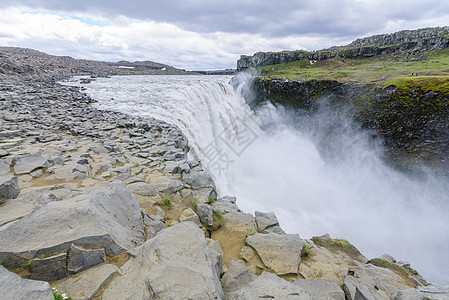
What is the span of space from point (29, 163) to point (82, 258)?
20.0ft

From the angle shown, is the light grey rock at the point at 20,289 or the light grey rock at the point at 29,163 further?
the light grey rock at the point at 29,163

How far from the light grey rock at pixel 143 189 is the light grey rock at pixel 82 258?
3.37 m

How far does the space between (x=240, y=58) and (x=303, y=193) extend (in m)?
127

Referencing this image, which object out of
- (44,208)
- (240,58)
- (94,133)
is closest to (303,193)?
(94,133)

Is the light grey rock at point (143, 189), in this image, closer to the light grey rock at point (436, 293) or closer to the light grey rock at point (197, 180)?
the light grey rock at point (197, 180)

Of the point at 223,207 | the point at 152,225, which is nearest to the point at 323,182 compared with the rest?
A: the point at 223,207

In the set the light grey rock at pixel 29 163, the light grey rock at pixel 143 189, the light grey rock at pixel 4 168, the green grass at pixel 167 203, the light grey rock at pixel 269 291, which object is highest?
the light grey rock at pixel 269 291

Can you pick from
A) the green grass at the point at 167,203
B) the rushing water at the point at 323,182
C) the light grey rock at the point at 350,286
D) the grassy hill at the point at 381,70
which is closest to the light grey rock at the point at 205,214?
the green grass at the point at 167,203

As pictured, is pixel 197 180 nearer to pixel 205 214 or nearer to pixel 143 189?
pixel 205 214

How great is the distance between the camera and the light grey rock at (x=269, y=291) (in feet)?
10.5

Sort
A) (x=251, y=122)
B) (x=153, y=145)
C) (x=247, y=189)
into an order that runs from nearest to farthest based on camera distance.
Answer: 1. (x=153, y=145)
2. (x=247, y=189)
3. (x=251, y=122)

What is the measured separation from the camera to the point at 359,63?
205 ft

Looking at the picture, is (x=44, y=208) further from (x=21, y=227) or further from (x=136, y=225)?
(x=136, y=225)

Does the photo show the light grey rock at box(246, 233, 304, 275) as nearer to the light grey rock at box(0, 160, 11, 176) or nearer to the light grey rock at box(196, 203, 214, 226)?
the light grey rock at box(196, 203, 214, 226)
